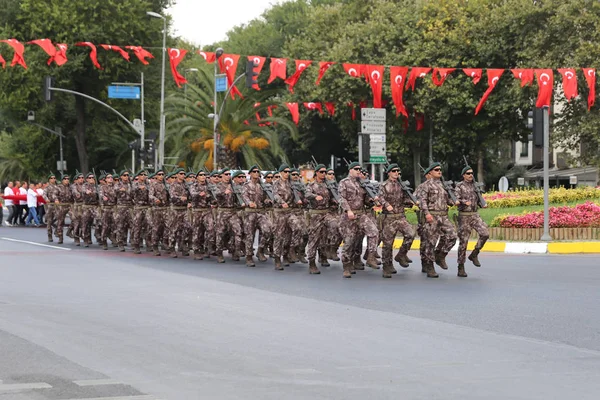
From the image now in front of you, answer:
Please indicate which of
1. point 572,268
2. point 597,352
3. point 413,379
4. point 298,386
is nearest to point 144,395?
point 298,386

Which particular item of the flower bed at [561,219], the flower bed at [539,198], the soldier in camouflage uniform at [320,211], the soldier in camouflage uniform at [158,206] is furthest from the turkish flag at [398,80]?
the soldier in camouflage uniform at [320,211]

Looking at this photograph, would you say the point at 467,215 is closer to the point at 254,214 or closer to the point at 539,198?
the point at 254,214

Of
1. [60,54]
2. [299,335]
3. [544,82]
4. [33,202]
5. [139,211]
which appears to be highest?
[60,54]

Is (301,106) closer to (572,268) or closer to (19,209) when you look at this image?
(19,209)

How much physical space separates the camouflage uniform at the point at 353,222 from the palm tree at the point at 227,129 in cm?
3296

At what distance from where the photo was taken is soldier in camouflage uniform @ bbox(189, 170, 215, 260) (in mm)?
23516

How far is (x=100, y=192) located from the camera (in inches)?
1123

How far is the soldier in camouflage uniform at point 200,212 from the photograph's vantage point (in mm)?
23516

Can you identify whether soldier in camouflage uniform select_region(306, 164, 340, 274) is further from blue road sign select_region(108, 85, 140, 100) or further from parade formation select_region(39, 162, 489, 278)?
blue road sign select_region(108, 85, 140, 100)

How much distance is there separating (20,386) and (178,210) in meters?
16.2

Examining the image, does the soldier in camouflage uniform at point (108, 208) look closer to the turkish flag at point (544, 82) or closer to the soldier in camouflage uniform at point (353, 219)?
the soldier in camouflage uniform at point (353, 219)

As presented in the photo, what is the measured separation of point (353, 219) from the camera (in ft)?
61.6

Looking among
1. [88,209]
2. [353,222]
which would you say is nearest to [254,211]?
[353,222]

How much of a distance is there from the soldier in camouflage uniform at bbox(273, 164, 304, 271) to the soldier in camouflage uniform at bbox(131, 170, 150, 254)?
558 cm
